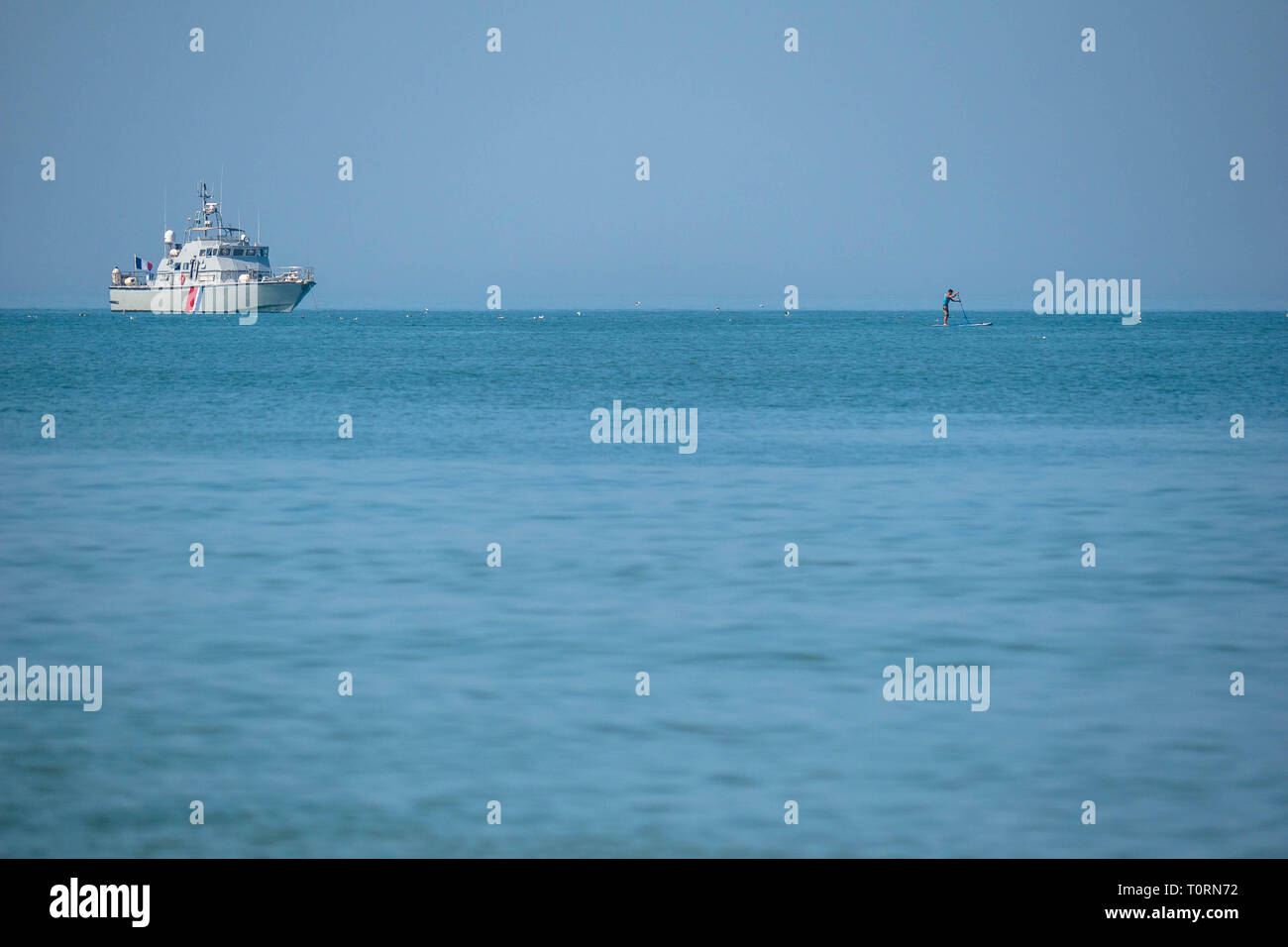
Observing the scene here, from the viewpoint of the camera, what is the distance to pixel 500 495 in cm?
2131

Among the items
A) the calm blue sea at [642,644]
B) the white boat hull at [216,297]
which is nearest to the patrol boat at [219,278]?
the white boat hull at [216,297]

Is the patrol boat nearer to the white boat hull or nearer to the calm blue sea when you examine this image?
the white boat hull

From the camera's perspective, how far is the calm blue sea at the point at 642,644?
8.16 meters

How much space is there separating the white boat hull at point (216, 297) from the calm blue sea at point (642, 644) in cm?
12321

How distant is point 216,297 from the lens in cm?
14688

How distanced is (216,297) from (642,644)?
474 feet

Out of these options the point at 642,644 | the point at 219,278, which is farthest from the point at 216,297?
the point at 642,644

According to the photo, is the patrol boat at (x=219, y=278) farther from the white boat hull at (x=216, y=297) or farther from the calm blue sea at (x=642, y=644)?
the calm blue sea at (x=642, y=644)

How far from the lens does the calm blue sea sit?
8156 millimetres

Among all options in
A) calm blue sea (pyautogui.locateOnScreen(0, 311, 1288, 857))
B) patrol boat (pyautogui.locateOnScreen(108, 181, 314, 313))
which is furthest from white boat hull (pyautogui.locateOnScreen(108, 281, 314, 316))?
calm blue sea (pyautogui.locateOnScreen(0, 311, 1288, 857))
